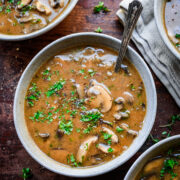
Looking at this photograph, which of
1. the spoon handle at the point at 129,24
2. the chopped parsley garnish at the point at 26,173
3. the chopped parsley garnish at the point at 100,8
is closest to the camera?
the spoon handle at the point at 129,24

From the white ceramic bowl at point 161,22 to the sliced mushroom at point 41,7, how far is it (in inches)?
47.9

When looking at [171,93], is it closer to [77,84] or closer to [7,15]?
[77,84]

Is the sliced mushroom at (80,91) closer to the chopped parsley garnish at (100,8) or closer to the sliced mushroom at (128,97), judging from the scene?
the sliced mushroom at (128,97)

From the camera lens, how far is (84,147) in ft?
9.58

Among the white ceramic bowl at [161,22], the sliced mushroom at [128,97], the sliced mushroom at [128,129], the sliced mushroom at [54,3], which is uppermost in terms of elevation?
the white ceramic bowl at [161,22]

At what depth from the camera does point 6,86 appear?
135 inches

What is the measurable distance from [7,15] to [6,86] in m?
0.83

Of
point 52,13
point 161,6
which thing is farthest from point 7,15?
point 161,6

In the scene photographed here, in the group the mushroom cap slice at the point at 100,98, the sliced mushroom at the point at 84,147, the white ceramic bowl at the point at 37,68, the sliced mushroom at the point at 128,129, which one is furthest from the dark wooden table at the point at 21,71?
the mushroom cap slice at the point at 100,98

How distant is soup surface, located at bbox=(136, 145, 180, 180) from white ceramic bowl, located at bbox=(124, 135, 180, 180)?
59mm

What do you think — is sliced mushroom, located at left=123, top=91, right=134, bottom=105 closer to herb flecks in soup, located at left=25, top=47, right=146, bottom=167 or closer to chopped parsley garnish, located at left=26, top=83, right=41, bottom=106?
herb flecks in soup, located at left=25, top=47, right=146, bottom=167

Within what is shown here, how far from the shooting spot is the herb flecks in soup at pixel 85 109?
2.95 meters

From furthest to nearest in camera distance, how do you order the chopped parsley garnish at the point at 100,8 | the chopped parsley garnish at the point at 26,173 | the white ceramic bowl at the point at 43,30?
the chopped parsley garnish at the point at 100,8 < the chopped parsley garnish at the point at 26,173 < the white ceramic bowl at the point at 43,30

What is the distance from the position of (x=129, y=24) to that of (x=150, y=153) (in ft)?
4.13
